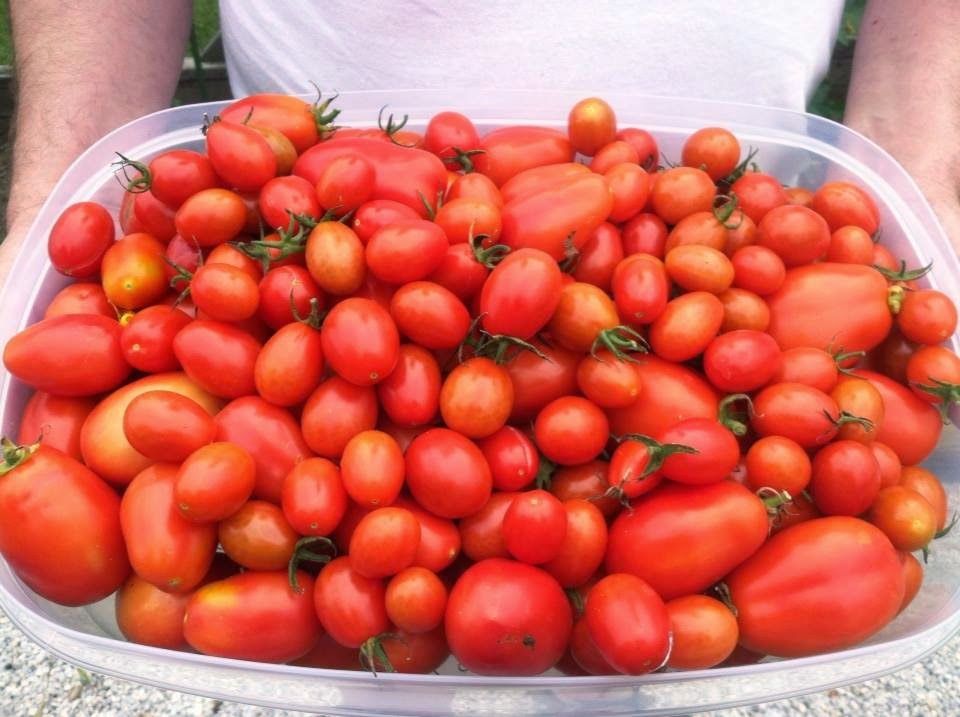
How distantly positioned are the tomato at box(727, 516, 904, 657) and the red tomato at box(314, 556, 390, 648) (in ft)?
1.28

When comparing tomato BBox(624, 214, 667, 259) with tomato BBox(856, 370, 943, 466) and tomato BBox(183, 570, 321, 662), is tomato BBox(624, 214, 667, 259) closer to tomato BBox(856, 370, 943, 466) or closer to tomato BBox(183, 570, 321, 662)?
tomato BBox(856, 370, 943, 466)

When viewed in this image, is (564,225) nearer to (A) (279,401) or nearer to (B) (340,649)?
(A) (279,401)

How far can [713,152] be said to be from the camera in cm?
109

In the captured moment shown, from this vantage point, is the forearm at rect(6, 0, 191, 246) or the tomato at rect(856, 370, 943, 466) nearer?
the tomato at rect(856, 370, 943, 466)

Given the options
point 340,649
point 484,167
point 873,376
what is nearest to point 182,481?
point 340,649

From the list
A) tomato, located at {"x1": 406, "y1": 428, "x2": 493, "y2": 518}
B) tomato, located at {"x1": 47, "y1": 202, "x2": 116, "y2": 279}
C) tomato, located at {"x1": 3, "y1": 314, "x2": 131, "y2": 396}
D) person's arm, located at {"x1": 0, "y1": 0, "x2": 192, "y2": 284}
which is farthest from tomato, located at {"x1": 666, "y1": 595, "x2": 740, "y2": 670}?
person's arm, located at {"x1": 0, "y1": 0, "x2": 192, "y2": 284}

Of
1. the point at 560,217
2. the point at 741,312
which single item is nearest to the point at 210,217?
the point at 560,217

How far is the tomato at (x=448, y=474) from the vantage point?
2.64ft

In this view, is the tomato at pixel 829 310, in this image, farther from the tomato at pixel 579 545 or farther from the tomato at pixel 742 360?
the tomato at pixel 579 545

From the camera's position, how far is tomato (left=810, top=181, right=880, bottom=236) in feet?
3.57

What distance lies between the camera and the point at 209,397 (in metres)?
0.92

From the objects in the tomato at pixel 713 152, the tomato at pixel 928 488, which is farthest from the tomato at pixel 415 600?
the tomato at pixel 713 152

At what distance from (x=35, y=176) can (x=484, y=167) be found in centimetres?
78

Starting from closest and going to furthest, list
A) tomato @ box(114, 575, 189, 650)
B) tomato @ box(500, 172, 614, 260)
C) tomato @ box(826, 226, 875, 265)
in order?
1. tomato @ box(114, 575, 189, 650)
2. tomato @ box(500, 172, 614, 260)
3. tomato @ box(826, 226, 875, 265)
